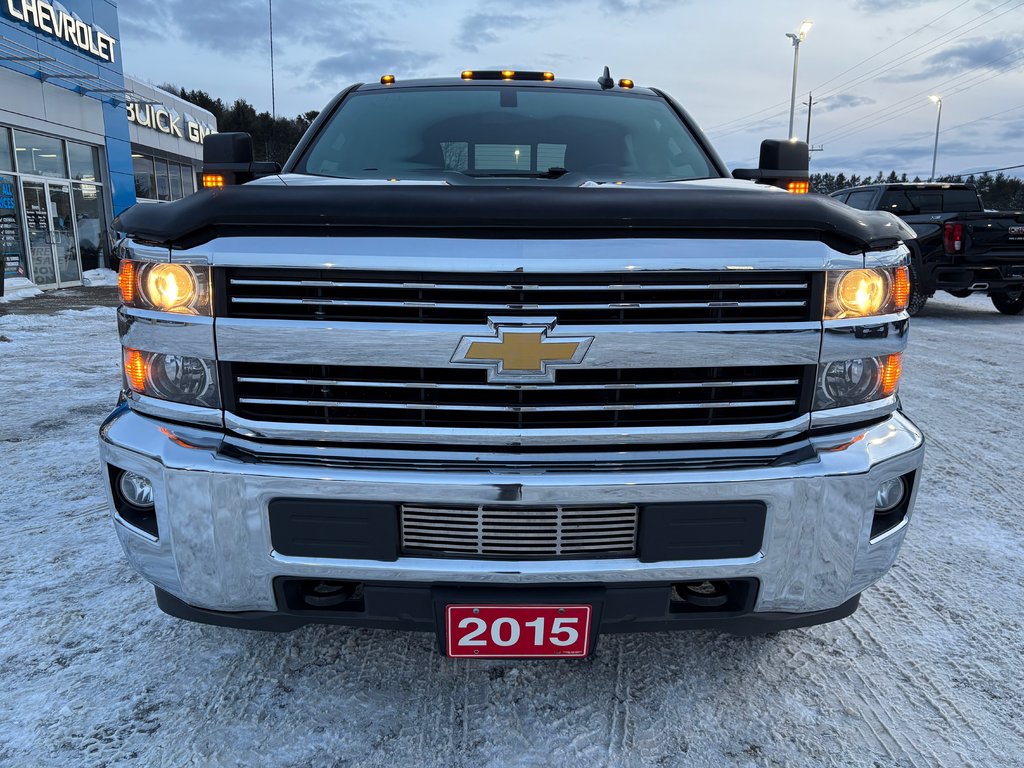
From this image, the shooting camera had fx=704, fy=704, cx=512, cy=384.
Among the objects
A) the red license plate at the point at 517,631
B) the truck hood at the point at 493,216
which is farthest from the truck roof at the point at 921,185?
the red license plate at the point at 517,631

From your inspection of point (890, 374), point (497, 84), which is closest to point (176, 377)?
point (890, 374)

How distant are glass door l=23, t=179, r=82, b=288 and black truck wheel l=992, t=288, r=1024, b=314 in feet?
60.9

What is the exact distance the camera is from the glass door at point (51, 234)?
50.0ft

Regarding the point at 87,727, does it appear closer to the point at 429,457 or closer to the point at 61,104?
the point at 429,457

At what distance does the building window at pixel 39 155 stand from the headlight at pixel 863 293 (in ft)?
57.8

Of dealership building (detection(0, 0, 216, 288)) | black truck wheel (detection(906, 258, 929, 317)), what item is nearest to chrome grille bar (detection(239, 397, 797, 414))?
black truck wheel (detection(906, 258, 929, 317))

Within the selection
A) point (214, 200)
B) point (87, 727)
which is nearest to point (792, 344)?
point (214, 200)

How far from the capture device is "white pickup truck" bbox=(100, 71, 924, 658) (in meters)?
1.70

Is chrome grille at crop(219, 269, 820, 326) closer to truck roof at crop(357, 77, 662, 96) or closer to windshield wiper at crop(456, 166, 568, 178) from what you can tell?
windshield wiper at crop(456, 166, 568, 178)

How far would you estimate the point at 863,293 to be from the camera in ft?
6.01

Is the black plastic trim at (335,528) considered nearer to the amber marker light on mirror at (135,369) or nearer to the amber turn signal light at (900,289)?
the amber marker light on mirror at (135,369)

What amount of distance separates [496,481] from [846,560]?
0.94 metres

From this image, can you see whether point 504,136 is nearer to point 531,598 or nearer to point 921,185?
point 531,598

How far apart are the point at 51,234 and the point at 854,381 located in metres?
18.3
